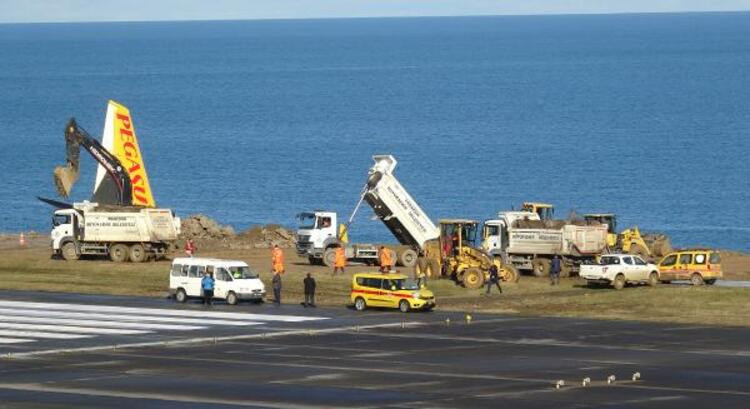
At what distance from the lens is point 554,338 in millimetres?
55031

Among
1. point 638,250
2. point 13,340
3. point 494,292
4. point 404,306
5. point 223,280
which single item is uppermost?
point 638,250

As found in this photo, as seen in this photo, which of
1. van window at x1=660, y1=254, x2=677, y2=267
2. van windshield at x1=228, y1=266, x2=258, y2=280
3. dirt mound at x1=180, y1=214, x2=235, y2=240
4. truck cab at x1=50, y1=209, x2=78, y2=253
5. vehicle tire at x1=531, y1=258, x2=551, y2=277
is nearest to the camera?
van windshield at x1=228, y1=266, x2=258, y2=280

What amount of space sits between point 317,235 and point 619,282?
1573 centimetres

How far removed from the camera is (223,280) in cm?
6500

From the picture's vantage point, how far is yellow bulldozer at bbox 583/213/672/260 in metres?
75.1

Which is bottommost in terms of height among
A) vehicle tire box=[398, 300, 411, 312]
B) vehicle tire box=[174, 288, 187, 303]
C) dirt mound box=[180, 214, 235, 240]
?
vehicle tire box=[398, 300, 411, 312]

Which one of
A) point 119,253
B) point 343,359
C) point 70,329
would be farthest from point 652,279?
point 119,253

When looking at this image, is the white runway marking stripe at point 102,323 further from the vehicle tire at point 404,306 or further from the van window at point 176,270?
the vehicle tire at point 404,306

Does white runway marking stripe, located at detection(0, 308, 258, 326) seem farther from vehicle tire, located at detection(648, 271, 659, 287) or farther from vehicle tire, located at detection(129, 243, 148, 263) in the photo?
vehicle tire, located at detection(648, 271, 659, 287)

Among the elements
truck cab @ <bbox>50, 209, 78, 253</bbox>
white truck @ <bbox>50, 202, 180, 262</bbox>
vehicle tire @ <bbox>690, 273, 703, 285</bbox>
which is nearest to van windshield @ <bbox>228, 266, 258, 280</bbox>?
white truck @ <bbox>50, 202, 180, 262</bbox>

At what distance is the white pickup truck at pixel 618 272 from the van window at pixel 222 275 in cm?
1375

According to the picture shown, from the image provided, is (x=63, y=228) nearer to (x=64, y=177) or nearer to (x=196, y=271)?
Answer: (x=64, y=177)

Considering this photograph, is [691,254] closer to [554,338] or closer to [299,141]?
[554,338]

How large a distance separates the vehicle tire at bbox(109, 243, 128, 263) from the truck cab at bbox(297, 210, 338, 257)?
7.54 m
